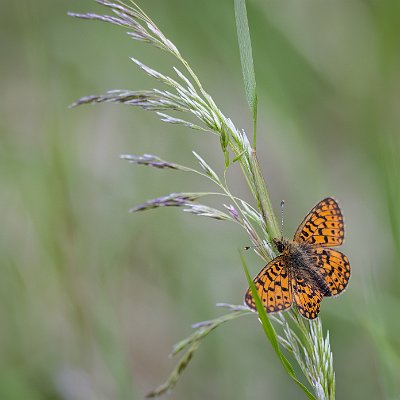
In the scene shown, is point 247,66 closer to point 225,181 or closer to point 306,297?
point 225,181

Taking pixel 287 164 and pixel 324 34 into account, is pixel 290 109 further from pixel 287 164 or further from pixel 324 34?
pixel 324 34

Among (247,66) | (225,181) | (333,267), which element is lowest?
(333,267)

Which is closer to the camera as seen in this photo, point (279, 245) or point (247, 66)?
point (247, 66)

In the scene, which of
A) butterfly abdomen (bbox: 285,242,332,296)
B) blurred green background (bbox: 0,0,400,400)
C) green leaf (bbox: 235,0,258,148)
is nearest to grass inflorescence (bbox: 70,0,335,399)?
green leaf (bbox: 235,0,258,148)

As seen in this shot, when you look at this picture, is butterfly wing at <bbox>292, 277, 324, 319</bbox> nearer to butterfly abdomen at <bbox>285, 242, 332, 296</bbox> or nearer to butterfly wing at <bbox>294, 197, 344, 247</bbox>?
butterfly abdomen at <bbox>285, 242, 332, 296</bbox>

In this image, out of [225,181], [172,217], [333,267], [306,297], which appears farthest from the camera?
[172,217]

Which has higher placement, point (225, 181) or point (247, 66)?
point (247, 66)

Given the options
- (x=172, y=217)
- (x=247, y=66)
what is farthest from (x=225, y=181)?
(x=172, y=217)

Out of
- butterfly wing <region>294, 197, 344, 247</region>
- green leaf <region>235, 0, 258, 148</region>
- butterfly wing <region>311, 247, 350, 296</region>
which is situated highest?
green leaf <region>235, 0, 258, 148</region>
